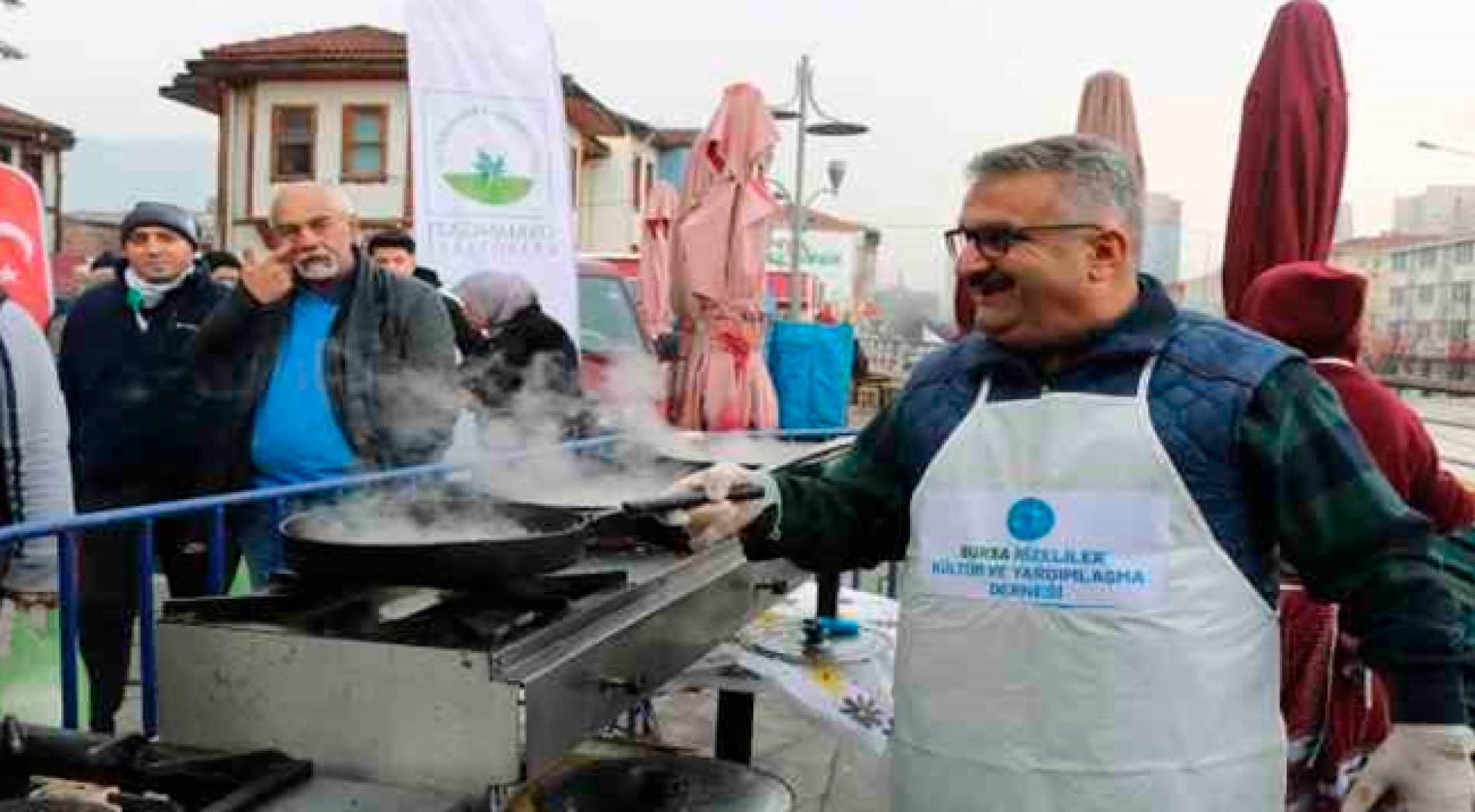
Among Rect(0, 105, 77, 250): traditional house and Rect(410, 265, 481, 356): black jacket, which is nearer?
Rect(410, 265, 481, 356): black jacket

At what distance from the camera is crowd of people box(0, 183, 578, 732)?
339 cm

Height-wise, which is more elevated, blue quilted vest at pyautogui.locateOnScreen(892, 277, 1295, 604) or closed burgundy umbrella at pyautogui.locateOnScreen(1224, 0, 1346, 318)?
closed burgundy umbrella at pyautogui.locateOnScreen(1224, 0, 1346, 318)

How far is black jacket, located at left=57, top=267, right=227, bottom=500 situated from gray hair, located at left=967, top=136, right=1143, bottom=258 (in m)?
2.93

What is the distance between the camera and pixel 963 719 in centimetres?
188

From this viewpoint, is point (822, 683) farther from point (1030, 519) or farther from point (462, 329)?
point (462, 329)

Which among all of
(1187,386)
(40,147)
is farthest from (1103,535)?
(40,147)

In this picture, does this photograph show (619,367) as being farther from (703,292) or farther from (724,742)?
(724,742)

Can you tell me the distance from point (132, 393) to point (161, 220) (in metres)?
0.59

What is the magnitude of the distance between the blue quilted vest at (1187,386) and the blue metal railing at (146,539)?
1.42 meters

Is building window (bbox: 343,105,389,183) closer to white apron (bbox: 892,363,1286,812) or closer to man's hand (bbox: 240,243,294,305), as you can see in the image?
man's hand (bbox: 240,243,294,305)

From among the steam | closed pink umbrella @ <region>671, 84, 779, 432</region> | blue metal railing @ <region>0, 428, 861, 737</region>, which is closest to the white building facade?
closed pink umbrella @ <region>671, 84, 779, 432</region>

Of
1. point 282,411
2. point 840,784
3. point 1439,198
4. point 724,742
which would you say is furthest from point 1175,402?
point 1439,198

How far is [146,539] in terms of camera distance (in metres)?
2.67

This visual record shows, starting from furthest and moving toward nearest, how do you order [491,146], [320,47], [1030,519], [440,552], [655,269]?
1. [320,47]
2. [655,269]
3. [491,146]
4. [440,552]
5. [1030,519]
